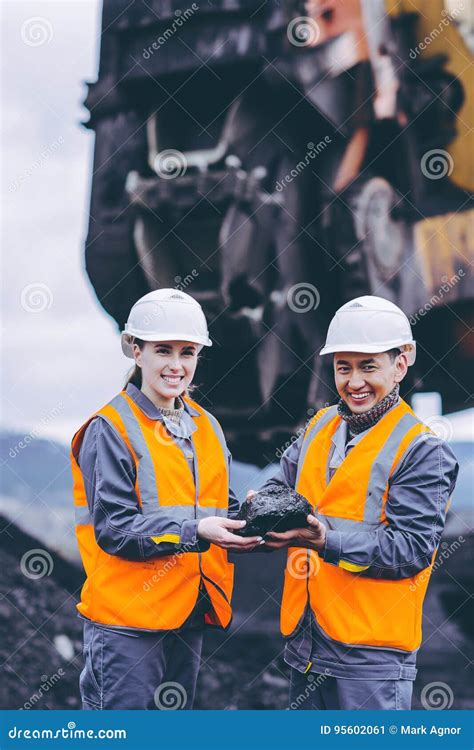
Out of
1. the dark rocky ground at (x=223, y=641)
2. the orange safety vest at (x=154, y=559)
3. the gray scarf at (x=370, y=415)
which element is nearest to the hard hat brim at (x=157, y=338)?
the orange safety vest at (x=154, y=559)

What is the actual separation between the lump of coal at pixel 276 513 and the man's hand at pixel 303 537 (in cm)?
2

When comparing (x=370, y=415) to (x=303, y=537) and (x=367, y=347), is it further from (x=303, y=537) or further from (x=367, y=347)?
(x=303, y=537)

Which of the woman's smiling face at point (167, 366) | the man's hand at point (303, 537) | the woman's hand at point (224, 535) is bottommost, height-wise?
the man's hand at point (303, 537)

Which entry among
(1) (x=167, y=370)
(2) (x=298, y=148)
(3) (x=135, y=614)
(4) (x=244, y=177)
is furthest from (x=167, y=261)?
(3) (x=135, y=614)

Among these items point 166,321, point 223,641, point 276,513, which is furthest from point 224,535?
point 223,641

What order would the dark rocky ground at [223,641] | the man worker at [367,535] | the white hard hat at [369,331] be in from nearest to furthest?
the man worker at [367,535], the white hard hat at [369,331], the dark rocky ground at [223,641]

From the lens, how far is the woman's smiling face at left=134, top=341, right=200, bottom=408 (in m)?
2.81

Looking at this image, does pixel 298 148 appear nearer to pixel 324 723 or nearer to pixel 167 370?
pixel 167 370

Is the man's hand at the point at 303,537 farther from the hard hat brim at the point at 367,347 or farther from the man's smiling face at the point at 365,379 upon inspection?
the hard hat brim at the point at 367,347

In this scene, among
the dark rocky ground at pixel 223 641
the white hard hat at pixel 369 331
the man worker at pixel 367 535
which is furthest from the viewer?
the dark rocky ground at pixel 223 641

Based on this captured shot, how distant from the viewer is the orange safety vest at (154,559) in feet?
8.86

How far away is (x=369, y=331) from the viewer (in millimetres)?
2756

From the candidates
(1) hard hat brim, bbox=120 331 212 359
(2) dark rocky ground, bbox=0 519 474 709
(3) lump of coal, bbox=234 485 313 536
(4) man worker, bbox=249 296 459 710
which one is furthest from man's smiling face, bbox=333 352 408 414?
(2) dark rocky ground, bbox=0 519 474 709

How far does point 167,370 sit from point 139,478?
32 centimetres
